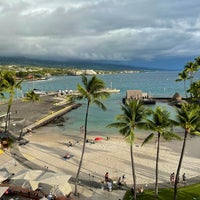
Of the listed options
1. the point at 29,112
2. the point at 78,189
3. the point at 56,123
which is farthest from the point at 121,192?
the point at 29,112

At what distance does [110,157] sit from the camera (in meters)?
42.6

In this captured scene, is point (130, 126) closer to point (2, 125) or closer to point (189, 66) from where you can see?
point (2, 125)

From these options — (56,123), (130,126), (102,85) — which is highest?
(102,85)

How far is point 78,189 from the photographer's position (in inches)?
1211

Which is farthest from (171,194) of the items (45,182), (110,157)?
(110,157)

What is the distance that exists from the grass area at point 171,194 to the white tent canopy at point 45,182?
5.91 meters

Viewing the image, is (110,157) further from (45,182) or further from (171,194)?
(45,182)

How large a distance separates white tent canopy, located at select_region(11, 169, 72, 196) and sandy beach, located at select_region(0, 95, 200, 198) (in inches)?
226

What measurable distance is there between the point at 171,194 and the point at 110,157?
14.3 metres

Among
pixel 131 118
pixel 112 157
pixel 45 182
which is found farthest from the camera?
pixel 112 157

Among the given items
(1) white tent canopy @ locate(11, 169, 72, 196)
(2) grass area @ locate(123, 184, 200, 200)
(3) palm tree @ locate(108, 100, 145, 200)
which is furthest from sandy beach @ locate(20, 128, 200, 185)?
(3) palm tree @ locate(108, 100, 145, 200)

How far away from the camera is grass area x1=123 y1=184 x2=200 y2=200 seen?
28.5m

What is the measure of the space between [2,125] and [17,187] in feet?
108

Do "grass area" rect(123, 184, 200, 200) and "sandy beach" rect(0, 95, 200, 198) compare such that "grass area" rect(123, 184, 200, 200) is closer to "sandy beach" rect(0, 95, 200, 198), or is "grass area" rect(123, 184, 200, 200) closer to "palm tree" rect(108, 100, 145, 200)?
"sandy beach" rect(0, 95, 200, 198)
